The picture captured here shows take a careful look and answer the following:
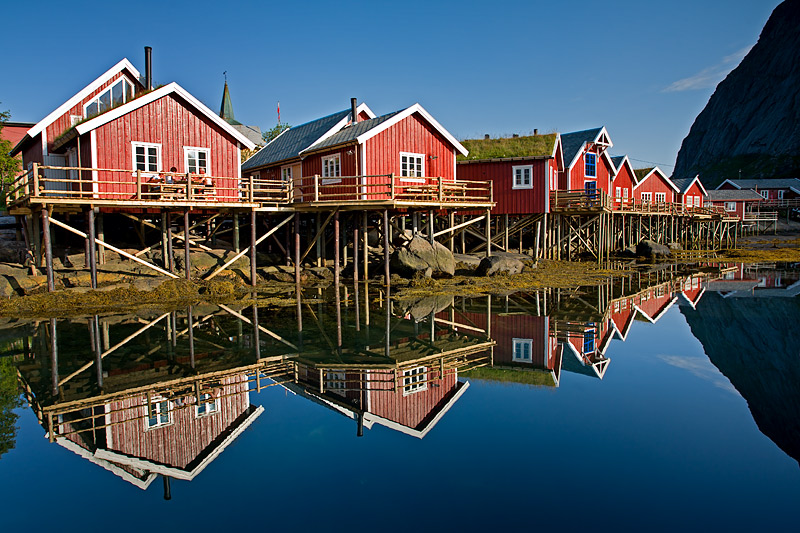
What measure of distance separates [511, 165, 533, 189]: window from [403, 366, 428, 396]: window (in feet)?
70.6

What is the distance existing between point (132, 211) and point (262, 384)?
44.6ft

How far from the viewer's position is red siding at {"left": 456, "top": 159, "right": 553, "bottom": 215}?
1184 inches

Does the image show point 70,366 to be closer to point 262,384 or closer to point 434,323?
point 262,384

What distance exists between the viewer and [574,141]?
115ft

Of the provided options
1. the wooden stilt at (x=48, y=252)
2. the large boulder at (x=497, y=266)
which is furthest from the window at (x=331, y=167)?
the wooden stilt at (x=48, y=252)

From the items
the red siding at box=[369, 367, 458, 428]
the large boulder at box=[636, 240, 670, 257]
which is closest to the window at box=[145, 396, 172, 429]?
the red siding at box=[369, 367, 458, 428]

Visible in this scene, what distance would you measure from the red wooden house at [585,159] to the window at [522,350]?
71.3 ft

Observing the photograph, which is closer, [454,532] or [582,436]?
[454,532]

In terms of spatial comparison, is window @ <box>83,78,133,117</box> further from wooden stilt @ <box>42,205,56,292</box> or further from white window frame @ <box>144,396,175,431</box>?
white window frame @ <box>144,396,175,431</box>

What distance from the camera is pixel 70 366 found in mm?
10781

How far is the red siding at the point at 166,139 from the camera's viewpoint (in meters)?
20.3

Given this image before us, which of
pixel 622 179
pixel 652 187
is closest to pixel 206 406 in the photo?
pixel 622 179

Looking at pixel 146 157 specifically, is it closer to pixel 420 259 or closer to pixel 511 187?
pixel 420 259

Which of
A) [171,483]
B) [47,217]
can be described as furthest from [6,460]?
[47,217]
